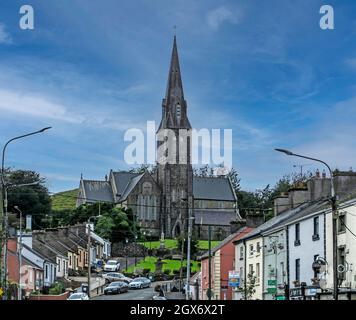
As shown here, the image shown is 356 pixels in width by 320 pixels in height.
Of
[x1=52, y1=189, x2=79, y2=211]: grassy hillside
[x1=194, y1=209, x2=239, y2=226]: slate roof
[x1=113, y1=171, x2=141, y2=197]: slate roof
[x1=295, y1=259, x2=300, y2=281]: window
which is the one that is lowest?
[x1=295, y1=259, x2=300, y2=281]: window

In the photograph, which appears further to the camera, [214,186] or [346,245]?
Result: [346,245]

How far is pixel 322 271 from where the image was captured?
18734 mm

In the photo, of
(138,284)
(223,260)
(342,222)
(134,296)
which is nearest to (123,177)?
(138,284)

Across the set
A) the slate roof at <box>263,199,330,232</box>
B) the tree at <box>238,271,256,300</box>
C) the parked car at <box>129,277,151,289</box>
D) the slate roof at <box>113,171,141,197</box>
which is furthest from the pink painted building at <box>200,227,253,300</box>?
the parked car at <box>129,277,151,289</box>

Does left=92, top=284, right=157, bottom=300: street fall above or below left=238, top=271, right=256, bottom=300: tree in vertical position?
above

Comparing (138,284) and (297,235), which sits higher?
(297,235)

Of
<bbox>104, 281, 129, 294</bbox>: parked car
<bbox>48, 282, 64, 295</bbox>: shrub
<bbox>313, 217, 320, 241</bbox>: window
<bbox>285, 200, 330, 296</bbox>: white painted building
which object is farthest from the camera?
<bbox>313, 217, 320, 241</bbox>: window

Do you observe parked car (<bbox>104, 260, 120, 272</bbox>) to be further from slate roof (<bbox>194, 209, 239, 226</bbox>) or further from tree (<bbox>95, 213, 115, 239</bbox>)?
slate roof (<bbox>194, 209, 239, 226</bbox>)

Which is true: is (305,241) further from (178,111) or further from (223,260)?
(178,111)

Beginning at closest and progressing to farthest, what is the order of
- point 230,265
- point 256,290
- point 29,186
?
point 29,186
point 256,290
point 230,265

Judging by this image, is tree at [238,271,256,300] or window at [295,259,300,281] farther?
window at [295,259,300,281]
